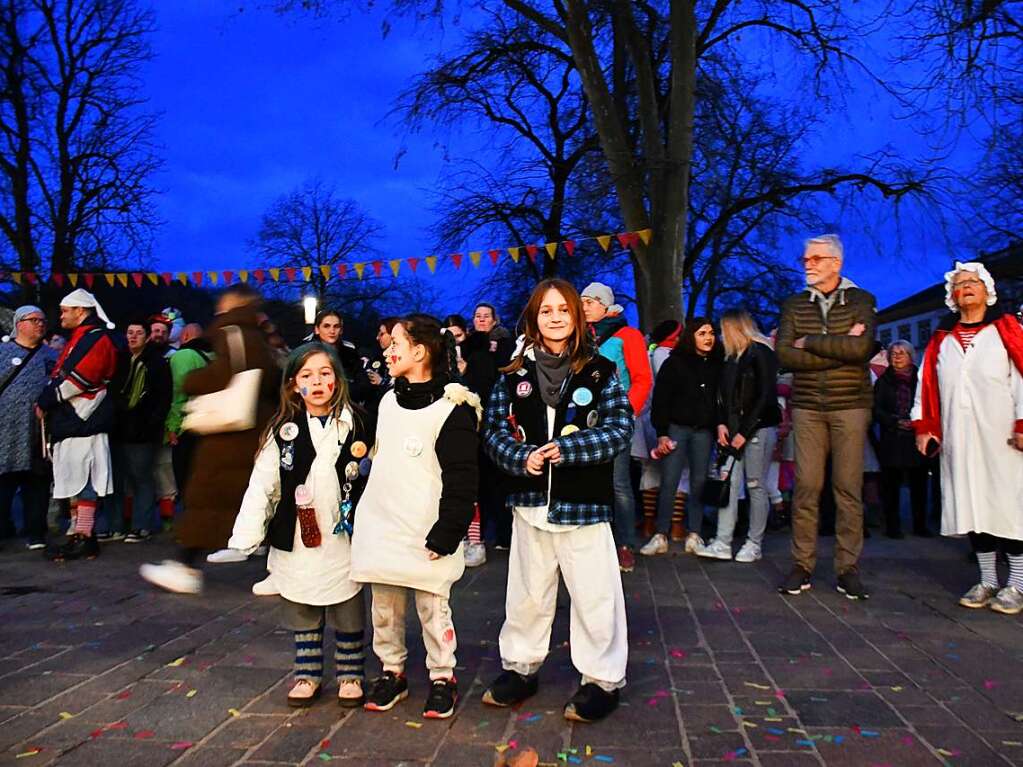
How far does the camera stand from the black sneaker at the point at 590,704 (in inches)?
142

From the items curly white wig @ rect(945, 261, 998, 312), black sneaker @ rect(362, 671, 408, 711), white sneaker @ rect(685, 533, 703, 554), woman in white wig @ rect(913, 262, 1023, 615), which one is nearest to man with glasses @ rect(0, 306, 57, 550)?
black sneaker @ rect(362, 671, 408, 711)

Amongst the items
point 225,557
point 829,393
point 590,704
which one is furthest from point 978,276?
point 225,557

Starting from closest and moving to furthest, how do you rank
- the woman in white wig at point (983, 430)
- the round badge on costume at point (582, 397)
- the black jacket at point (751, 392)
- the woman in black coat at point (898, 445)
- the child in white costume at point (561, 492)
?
the child in white costume at point (561, 492) → the round badge on costume at point (582, 397) → the woman in white wig at point (983, 430) → the black jacket at point (751, 392) → the woman in black coat at point (898, 445)

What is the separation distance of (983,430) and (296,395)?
4.40 meters

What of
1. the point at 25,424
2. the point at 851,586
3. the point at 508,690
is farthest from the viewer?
the point at 25,424

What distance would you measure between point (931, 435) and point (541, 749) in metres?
3.94

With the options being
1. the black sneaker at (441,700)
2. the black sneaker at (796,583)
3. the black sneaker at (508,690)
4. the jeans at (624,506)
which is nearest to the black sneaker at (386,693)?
the black sneaker at (441,700)

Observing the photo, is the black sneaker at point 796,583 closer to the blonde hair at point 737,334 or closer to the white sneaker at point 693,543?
the white sneaker at point 693,543

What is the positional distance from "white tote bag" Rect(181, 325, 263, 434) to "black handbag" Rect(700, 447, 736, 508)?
4151mm

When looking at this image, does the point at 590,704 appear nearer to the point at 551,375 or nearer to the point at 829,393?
the point at 551,375

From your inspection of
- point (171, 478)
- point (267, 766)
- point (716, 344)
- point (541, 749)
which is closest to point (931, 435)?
point (716, 344)

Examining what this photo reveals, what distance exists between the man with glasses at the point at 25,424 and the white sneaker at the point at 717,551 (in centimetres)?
588

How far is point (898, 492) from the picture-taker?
8.98 meters

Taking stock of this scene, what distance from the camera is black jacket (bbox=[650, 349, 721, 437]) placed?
7.59 m
